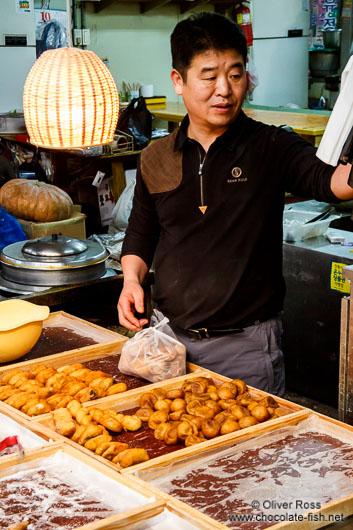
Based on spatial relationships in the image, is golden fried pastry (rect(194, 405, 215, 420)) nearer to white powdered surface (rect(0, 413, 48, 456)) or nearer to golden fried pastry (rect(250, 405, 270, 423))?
golden fried pastry (rect(250, 405, 270, 423))

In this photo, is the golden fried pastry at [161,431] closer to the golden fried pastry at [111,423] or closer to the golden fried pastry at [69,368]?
the golden fried pastry at [111,423]

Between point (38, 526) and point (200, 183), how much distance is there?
135cm

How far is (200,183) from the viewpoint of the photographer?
8.50 feet

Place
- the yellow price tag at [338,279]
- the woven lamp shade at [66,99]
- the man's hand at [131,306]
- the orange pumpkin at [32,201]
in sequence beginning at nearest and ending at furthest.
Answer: the man's hand at [131,306] → the woven lamp shade at [66,99] → the yellow price tag at [338,279] → the orange pumpkin at [32,201]

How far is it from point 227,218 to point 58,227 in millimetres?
2571

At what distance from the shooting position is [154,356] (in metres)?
2.41

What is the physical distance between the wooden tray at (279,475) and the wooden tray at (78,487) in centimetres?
5

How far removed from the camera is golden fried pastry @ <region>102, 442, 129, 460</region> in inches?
74.8

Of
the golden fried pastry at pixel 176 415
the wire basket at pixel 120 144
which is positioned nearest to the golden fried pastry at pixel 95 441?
the golden fried pastry at pixel 176 415

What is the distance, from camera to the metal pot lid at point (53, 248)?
12.1ft

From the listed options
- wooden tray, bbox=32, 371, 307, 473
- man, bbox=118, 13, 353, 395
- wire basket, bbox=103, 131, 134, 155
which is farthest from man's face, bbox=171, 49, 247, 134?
wire basket, bbox=103, 131, 134, 155

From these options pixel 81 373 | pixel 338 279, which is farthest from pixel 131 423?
pixel 338 279

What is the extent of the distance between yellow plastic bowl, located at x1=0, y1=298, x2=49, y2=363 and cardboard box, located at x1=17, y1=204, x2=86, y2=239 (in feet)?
6.98

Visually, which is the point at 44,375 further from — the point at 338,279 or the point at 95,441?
the point at 338,279
